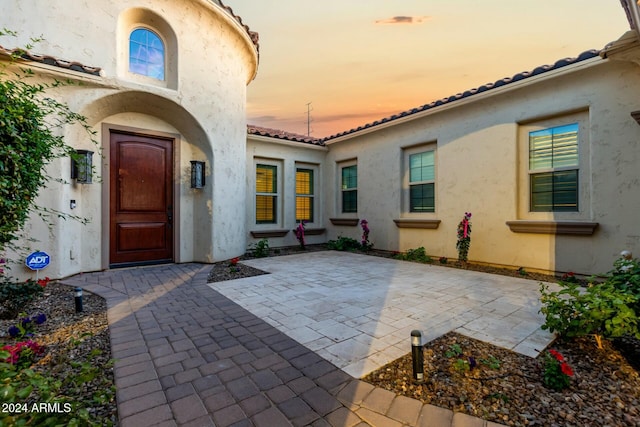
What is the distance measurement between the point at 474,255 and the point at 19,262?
799cm

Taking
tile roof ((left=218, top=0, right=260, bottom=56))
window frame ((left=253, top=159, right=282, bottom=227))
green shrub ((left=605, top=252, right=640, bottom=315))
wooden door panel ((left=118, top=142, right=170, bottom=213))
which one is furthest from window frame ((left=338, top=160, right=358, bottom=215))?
green shrub ((left=605, top=252, right=640, bottom=315))

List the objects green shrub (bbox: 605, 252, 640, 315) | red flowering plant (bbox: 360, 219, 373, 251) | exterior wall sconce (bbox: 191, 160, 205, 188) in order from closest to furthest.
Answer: green shrub (bbox: 605, 252, 640, 315) → exterior wall sconce (bbox: 191, 160, 205, 188) → red flowering plant (bbox: 360, 219, 373, 251)

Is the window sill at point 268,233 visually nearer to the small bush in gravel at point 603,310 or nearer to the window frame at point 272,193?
the window frame at point 272,193

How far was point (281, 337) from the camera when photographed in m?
2.71

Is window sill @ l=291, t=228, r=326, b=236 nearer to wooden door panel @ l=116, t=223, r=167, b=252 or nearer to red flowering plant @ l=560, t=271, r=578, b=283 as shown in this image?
wooden door panel @ l=116, t=223, r=167, b=252

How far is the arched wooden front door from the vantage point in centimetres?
562

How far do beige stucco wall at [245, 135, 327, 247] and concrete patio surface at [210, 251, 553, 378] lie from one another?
107 inches

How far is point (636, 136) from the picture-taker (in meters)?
4.29

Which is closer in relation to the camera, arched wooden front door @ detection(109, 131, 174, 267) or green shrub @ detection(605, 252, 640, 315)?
green shrub @ detection(605, 252, 640, 315)

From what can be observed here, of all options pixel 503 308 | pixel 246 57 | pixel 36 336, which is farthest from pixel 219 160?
pixel 503 308

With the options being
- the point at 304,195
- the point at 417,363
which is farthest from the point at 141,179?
the point at 417,363

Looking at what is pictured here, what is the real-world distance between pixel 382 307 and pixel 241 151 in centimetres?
504

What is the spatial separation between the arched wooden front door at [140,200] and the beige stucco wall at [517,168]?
5286 millimetres

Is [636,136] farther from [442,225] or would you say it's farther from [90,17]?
[90,17]
